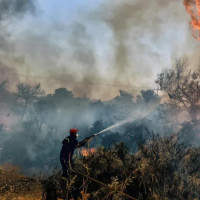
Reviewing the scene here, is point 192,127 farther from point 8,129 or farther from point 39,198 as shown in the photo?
point 8,129

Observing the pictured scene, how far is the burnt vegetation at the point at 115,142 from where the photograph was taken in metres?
5.02

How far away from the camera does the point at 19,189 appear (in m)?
4.27

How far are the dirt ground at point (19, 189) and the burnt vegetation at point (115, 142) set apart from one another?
0.36 m

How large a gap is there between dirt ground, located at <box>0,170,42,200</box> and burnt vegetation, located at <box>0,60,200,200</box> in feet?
1.19

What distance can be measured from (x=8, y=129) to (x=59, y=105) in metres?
18.1

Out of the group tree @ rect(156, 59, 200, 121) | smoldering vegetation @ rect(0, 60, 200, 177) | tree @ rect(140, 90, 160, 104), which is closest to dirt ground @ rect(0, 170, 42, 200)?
smoldering vegetation @ rect(0, 60, 200, 177)

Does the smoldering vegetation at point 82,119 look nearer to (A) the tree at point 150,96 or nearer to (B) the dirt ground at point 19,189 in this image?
(A) the tree at point 150,96

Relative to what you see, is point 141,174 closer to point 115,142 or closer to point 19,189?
point 19,189

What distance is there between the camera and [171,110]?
3884 centimetres

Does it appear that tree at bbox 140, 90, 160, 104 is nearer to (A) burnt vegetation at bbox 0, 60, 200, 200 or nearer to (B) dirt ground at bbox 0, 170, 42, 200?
(A) burnt vegetation at bbox 0, 60, 200, 200

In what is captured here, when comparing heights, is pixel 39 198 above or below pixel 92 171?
below

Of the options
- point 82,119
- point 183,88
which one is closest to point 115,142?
point 183,88

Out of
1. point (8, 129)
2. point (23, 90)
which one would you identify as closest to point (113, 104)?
point (23, 90)

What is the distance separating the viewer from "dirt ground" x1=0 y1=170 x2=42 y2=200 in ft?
12.6
